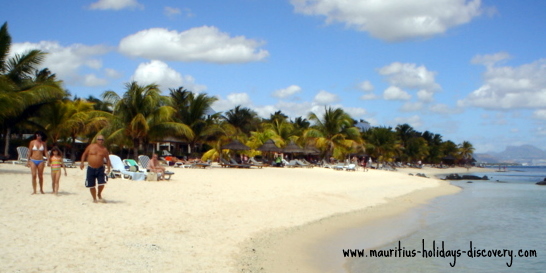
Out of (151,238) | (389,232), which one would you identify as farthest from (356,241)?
(151,238)

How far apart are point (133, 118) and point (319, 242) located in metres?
17.6

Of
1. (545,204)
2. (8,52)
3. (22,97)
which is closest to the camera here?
(8,52)

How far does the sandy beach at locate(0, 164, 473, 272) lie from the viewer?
231 inches

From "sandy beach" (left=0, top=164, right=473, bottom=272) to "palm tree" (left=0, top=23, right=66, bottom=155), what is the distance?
3203 mm

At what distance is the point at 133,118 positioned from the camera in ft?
80.3

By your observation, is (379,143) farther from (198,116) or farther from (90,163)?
(90,163)

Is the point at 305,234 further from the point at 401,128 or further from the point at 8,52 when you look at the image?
the point at 401,128

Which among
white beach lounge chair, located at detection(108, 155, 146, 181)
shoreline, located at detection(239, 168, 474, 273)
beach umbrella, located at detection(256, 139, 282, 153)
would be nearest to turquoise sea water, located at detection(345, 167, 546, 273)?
shoreline, located at detection(239, 168, 474, 273)

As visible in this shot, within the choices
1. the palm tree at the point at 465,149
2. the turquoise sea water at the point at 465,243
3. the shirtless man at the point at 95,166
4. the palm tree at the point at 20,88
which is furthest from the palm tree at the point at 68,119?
the palm tree at the point at 465,149

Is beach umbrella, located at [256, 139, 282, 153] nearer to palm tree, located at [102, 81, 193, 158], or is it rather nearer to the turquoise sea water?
palm tree, located at [102, 81, 193, 158]

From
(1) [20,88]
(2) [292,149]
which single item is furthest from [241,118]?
(1) [20,88]

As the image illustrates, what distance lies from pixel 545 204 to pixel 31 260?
2128cm

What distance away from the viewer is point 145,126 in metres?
24.2

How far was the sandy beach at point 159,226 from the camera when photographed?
586 cm
